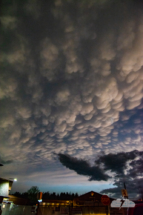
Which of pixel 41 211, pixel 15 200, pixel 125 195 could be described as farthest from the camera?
pixel 15 200

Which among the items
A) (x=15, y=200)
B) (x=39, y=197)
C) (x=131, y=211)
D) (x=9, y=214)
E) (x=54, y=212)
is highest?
(x=131, y=211)

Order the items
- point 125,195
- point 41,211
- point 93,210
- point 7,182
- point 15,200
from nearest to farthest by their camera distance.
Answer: point 125,195, point 93,210, point 41,211, point 7,182, point 15,200

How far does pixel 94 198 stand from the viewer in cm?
3066

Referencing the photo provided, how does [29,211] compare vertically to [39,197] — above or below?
below

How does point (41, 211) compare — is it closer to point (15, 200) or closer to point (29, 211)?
point (29, 211)

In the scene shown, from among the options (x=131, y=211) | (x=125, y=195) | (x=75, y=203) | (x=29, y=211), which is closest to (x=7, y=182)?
(x=29, y=211)

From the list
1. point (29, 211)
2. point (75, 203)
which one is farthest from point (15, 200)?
point (29, 211)

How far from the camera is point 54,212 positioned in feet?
55.3

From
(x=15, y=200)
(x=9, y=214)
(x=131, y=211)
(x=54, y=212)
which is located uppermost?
(x=131, y=211)

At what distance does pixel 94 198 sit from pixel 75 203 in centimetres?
569

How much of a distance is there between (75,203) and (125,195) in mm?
17527

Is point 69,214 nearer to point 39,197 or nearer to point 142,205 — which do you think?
point 39,197

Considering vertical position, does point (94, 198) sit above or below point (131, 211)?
below

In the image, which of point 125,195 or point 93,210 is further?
point 93,210
